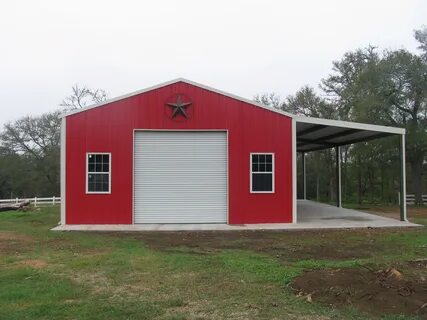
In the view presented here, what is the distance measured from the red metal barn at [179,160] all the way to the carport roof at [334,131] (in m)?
0.07

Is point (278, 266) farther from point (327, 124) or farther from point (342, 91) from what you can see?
point (342, 91)

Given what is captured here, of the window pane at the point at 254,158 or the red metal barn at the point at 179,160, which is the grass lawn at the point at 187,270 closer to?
the red metal barn at the point at 179,160

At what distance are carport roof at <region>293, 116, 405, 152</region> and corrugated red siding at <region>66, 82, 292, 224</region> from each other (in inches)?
51.2

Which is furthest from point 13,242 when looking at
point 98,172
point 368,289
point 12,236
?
point 368,289

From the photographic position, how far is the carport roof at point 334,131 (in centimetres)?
1662

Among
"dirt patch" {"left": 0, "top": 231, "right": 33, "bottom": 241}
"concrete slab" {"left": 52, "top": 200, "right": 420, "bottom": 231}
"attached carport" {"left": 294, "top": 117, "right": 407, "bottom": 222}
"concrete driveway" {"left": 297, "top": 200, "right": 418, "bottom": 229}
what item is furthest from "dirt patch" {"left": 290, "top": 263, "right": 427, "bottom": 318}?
"attached carport" {"left": 294, "top": 117, "right": 407, "bottom": 222}

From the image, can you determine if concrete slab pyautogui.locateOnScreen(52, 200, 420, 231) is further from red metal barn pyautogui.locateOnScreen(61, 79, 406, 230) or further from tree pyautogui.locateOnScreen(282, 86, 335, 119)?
tree pyautogui.locateOnScreen(282, 86, 335, 119)

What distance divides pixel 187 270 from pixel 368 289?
3046 mm

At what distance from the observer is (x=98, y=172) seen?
1630 centimetres

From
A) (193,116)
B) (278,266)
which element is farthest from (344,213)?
(278,266)

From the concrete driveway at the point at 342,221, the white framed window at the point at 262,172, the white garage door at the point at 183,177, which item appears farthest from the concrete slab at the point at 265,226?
the white framed window at the point at 262,172

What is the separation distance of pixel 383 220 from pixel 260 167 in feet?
15.7

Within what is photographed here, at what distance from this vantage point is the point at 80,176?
53.2 ft

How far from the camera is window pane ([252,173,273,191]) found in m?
16.5
